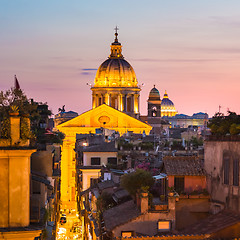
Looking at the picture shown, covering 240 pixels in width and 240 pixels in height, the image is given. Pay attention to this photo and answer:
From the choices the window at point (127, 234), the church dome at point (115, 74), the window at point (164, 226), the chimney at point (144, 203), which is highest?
the church dome at point (115, 74)

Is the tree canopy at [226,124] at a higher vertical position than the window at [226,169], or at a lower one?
higher

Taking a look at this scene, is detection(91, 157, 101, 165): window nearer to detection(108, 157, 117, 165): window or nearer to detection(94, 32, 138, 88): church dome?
detection(108, 157, 117, 165): window

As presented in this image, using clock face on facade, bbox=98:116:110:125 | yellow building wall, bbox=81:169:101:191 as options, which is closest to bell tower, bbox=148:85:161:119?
clock face on facade, bbox=98:116:110:125

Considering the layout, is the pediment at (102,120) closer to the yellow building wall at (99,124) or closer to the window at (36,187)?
the yellow building wall at (99,124)

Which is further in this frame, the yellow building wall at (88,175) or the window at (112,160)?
the yellow building wall at (88,175)

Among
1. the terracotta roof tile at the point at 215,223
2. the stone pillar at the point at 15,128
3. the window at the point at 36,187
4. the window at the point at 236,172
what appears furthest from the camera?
the window at the point at 36,187

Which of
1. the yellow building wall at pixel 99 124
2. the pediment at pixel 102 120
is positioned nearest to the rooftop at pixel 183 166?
the yellow building wall at pixel 99 124

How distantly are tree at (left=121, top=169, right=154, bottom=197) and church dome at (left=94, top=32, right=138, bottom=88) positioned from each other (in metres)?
92.2

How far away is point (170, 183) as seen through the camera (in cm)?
3288

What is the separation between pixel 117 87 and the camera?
126m

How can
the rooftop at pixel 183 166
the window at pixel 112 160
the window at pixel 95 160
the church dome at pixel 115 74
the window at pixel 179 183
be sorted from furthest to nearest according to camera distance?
the church dome at pixel 115 74
the window at pixel 95 160
the window at pixel 112 160
the rooftop at pixel 183 166
the window at pixel 179 183

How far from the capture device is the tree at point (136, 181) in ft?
112

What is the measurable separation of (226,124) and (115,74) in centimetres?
9550

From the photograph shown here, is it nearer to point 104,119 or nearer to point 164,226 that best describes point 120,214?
point 164,226
